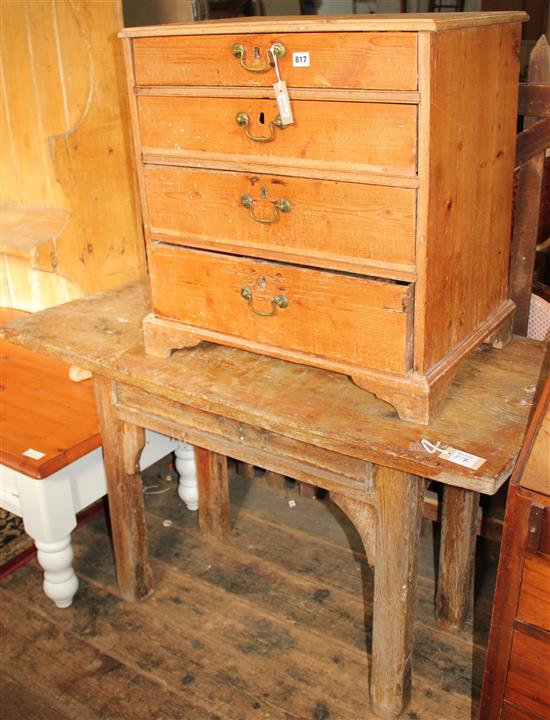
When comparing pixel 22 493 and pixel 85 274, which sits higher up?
pixel 85 274

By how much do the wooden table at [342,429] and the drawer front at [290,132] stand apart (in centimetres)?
48

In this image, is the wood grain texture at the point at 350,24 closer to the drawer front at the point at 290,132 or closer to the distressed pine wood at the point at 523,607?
the drawer front at the point at 290,132

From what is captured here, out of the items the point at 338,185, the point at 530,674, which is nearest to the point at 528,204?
the point at 338,185

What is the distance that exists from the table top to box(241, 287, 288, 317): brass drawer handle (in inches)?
6.4

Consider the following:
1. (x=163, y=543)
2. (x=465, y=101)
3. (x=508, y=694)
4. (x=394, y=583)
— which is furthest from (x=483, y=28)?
(x=163, y=543)

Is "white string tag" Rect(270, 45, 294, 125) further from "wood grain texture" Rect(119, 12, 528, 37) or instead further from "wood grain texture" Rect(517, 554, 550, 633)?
"wood grain texture" Rect(517, 554, 550, 633)

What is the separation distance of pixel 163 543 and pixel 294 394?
111cm

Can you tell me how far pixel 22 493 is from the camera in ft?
7.12

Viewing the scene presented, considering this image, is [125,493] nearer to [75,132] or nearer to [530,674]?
[75,132]

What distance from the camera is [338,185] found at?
4.84 feet

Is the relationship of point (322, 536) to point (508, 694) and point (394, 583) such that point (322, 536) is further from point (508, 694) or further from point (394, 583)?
point (508, 694)

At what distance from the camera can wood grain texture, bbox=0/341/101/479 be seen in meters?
2.14

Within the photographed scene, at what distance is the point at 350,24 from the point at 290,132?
229 mm

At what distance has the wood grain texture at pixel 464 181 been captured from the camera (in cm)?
138
